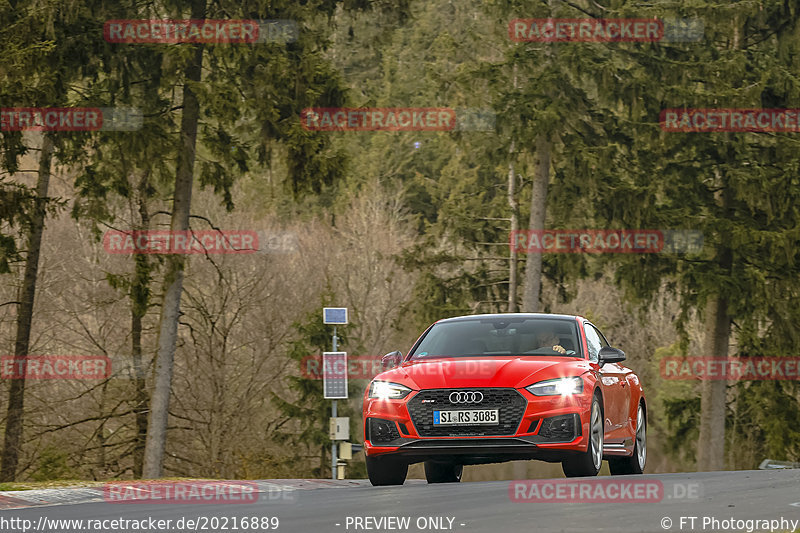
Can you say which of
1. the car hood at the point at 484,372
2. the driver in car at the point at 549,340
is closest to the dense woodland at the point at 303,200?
the driver in car at the point at 549,340

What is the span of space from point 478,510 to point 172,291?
19.8 m

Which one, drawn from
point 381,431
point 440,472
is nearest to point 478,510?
point 381,431

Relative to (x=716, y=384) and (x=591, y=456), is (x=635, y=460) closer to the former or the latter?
(x=591, y=456)

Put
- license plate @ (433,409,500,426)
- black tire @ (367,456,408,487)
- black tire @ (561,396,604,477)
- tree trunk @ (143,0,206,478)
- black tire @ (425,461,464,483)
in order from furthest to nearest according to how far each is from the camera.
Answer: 1. tree trunk @ (143,0,206,478)
2. black tire @ (425,461,464,483)
3. black tire @ (367,456,408,487)
4. black tire @ (561,396,604,477)
5. license plate @ (433,409,500,426)

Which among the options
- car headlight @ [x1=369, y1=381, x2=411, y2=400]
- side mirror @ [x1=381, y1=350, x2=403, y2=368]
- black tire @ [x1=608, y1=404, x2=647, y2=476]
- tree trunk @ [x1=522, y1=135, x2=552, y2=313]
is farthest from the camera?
tree trunk @ [x1=522, y1=135, x2=552, y2=313]

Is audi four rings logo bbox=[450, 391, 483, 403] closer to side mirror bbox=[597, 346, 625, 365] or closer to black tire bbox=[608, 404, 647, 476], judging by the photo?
side mirror bbox=[597, 346, 625, 365]

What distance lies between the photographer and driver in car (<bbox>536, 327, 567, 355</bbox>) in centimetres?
1401

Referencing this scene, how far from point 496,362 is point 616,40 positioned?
26.0 metres

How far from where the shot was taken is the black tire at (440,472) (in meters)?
15.6

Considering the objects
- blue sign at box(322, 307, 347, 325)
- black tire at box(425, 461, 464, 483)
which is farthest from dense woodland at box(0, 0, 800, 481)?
black tire at box(425, 461, 464, 483)

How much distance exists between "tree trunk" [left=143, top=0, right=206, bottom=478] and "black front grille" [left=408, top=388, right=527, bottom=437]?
54.0ft

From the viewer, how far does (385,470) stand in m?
13.6

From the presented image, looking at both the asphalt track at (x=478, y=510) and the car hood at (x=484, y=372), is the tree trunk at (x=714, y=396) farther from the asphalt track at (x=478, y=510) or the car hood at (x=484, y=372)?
the car hood at (x=484, y=372)

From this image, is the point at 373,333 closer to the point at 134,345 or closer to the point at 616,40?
the point at 134,345
